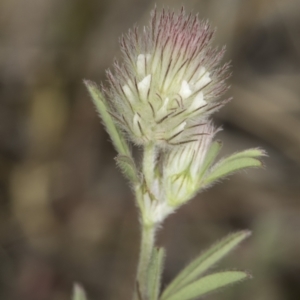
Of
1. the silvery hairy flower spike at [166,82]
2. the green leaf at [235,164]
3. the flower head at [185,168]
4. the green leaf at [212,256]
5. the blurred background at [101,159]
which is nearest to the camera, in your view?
the silvery hairy flower spike at [166,82]

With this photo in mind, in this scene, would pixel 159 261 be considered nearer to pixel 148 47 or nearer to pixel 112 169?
pixel 148 47

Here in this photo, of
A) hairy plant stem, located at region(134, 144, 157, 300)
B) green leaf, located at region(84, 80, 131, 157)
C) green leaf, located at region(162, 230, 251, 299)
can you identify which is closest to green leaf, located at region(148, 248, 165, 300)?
hairy plant stem, located at region(134, 144, 157, 300)

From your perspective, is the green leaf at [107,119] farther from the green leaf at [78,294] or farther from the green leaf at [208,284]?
the green leaf at [78,294]

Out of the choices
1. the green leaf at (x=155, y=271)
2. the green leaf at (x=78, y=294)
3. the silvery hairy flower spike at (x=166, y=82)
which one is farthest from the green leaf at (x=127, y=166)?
the green leaf at (x=78, y=294)

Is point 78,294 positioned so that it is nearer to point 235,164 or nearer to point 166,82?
point 235,164

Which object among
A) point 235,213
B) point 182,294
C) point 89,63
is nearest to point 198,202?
point 235,213
